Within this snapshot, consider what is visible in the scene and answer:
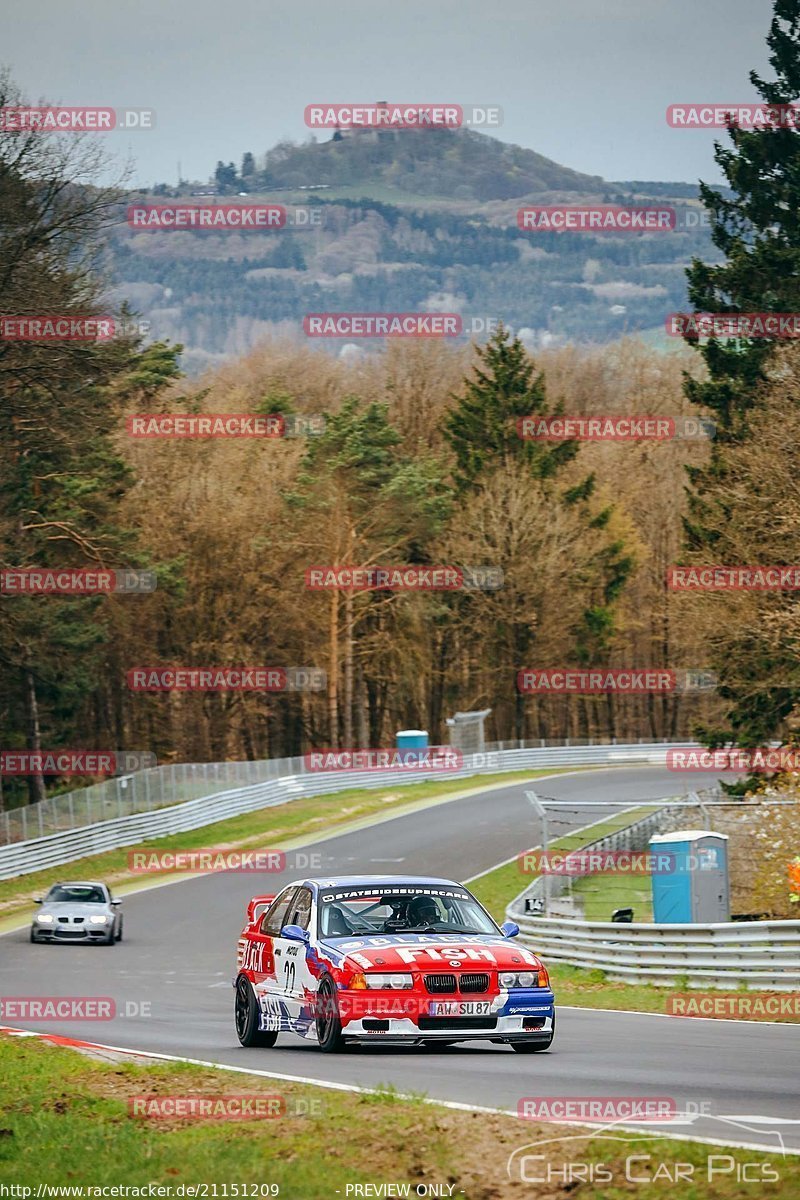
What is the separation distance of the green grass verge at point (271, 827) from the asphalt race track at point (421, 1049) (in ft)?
14.9

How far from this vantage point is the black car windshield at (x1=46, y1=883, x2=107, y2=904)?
33.1 meters

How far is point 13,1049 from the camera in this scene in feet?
48.8

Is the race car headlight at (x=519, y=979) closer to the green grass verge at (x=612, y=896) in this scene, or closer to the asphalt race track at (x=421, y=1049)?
the asphalt race track at (x=421, y=1049)

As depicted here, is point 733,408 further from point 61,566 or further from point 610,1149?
point 610,1149

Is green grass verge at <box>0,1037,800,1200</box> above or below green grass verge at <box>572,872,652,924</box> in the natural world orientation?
above

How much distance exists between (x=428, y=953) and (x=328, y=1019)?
947mm

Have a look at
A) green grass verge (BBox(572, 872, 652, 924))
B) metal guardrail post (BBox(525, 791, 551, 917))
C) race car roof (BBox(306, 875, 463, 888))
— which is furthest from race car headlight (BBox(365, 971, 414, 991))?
green grass verge (BBox(572, 872, 652, 924))

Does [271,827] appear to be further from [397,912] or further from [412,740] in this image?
[397,912]

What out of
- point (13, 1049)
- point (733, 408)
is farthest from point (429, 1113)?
point (733, 408)

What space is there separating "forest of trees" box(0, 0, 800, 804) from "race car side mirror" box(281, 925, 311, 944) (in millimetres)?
20543

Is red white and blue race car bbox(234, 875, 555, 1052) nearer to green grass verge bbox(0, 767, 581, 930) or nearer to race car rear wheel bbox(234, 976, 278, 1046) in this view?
race car rear wheel bbox(234, 976, 278, 1046)

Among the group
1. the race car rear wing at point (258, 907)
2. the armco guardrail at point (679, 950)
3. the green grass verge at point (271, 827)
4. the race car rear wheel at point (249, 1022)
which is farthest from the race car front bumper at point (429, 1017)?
the green grass verge at point (271, 827)

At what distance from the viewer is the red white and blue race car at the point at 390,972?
1258 cm

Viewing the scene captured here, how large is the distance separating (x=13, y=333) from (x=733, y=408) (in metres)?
18.8
